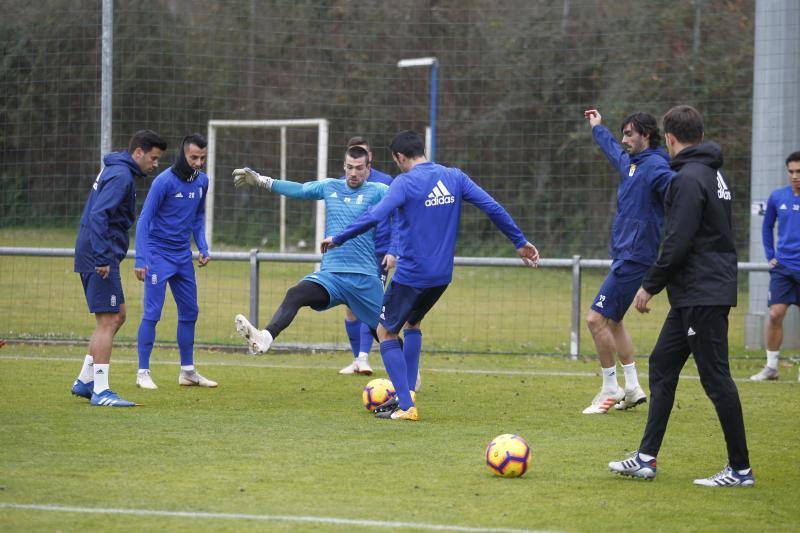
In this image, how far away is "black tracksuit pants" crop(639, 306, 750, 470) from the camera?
251 inches

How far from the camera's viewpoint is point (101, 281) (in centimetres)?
885

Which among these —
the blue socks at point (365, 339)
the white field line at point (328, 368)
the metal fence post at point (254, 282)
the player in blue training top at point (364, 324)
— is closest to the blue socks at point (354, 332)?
the player in blue training top at point (364, 324)

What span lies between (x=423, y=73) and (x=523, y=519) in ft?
57.2

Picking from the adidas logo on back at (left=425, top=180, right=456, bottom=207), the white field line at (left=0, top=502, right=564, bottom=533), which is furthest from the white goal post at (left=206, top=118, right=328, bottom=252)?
the white field line at (left=0, top=502, right=564, bottom=533)

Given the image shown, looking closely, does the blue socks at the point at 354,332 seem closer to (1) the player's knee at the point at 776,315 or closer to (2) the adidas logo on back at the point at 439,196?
(2) the adidas logo on back at the point at 439,196

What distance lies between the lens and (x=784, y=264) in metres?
11.6

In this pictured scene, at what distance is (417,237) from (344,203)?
1528mm

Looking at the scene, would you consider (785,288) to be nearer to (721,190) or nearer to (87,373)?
(721,190)

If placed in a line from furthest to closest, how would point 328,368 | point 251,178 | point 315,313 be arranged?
1. point 315,313
2. point 328,368
3. point 251,178

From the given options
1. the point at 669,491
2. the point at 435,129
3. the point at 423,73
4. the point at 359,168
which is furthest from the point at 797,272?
the point at 423,73

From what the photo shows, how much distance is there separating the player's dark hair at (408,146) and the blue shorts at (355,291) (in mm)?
1388

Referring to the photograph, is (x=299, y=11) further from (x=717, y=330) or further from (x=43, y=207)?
(x=717, y=330)

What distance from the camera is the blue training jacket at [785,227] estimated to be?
11578 mm

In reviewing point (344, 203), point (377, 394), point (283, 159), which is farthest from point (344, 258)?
point (283, 159)
